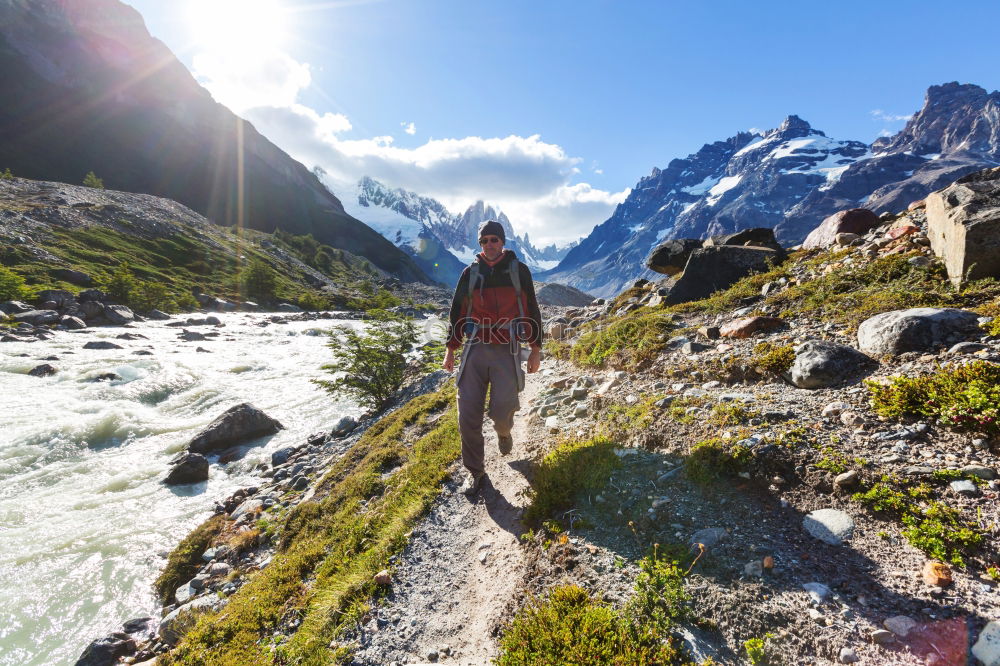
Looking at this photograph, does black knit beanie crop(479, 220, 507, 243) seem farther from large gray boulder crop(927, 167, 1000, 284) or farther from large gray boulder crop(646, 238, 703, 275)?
large gray boulder crop(646, 238, 703, 275)

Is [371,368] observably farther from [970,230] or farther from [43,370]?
[970,230]

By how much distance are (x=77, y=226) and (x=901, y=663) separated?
90.5m

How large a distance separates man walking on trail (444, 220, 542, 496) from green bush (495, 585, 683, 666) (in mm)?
2828

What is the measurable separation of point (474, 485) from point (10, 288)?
144 feet

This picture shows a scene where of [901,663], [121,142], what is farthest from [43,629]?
[121,142]

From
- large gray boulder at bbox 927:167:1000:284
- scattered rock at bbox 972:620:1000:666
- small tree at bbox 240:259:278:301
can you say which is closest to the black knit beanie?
scattered rock at bbox 972:620:1000:666

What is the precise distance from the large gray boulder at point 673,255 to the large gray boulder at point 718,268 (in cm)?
599

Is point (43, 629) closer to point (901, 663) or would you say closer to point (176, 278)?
point (901, 663)

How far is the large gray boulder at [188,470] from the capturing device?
38.2 ft

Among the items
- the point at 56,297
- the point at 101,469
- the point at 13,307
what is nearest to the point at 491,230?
the point at 101,469

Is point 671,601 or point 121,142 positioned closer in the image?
point 671,601

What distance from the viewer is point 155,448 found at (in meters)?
13.9

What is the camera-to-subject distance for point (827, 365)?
582 cm

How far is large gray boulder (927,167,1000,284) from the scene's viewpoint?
6676 millimetres
